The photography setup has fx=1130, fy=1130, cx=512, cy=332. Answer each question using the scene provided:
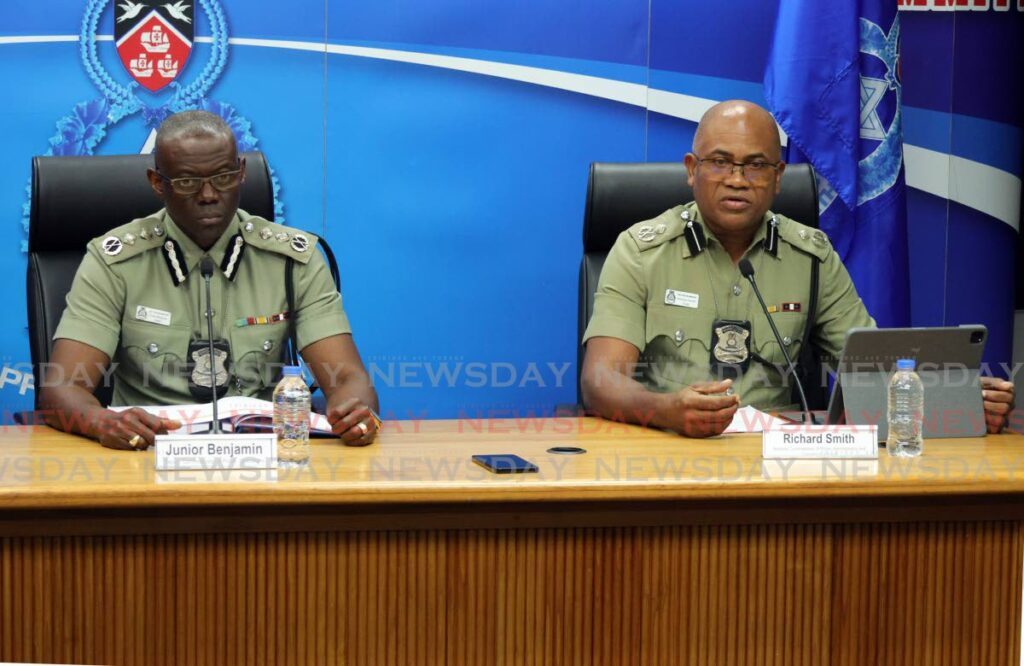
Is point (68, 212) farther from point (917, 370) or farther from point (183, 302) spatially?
point (917, 370)

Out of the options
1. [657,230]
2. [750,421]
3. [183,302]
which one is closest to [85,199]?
[183,302]

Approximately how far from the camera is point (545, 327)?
11.7ft

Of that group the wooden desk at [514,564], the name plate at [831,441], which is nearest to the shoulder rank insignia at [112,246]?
the wooden desk at [514,564]

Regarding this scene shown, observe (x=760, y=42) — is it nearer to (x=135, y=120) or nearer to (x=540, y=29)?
(x=540, y=29)

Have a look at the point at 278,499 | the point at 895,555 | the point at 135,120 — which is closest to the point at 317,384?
the point at 278,499

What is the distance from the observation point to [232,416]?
6.27 ft

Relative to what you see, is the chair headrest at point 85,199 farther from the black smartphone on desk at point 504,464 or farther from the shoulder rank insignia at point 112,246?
the black smartphone on desk at point 504,464

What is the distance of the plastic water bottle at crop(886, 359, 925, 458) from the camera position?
1770 mm

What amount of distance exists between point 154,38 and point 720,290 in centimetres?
196

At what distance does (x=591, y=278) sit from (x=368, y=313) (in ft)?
3.81

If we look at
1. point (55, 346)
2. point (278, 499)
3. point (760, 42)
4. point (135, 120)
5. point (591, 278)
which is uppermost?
point (760, 42)

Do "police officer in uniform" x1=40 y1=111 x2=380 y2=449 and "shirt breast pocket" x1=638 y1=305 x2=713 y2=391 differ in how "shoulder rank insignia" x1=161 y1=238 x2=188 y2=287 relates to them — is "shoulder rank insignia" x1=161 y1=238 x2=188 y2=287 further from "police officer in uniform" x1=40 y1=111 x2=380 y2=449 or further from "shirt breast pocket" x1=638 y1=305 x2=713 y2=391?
"shirt breast pocket" x1=638 y1=305 x2=713 y2=391

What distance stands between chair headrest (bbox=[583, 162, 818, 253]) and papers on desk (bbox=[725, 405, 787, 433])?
2.04 feet

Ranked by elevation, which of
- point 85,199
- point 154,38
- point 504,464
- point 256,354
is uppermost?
point 154,38
